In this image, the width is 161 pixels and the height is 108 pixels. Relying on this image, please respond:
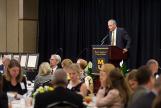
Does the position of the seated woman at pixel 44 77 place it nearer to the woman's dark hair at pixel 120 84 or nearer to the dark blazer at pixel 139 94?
the woman's dark hair at pixel 120 84

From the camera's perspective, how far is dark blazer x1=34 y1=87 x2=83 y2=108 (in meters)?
4.05

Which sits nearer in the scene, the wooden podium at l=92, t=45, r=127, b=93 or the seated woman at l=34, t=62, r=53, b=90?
the seated woman at l=34, t=62, r=53, b=90

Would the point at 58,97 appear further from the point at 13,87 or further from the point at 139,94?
the point at 13,87

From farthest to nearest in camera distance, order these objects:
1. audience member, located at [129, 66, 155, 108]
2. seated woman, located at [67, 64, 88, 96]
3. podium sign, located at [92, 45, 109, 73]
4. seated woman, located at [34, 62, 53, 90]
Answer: podium sign, located at [92, 45, 109, 73], seated woman, located at [34, 62, 53, 90], seated woman, located at [67, 64, 88, 96], audience member, located at [129, 66, 155, 108]

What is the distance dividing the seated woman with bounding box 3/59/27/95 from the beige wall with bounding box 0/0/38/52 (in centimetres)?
734

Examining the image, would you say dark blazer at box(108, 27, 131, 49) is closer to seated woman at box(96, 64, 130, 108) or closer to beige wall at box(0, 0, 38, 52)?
beige wall at box(0, 0, 38, 52)

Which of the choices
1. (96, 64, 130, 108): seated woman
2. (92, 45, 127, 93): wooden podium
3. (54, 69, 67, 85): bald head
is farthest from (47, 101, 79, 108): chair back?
(92, 45, 127, 93): wooden podium

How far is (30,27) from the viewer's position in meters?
14.0

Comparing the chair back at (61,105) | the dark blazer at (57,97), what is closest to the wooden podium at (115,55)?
the dark blazer at (57,97)

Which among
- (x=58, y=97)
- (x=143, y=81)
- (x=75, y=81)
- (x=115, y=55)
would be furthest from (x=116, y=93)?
(x=115, y=55)

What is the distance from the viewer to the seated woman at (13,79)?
642cm

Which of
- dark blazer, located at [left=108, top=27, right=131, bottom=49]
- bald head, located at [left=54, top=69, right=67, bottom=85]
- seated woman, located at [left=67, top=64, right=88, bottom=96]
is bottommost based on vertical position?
seated woman, located at [left=67, top=64, right=88, bottom=96]

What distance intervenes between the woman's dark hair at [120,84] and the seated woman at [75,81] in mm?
1407

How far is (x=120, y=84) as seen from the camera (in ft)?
15.3
